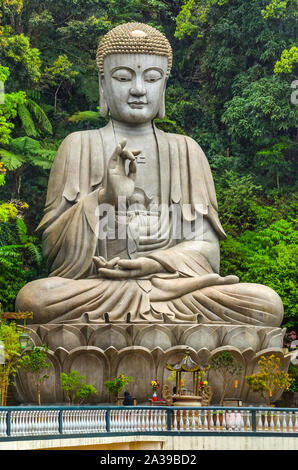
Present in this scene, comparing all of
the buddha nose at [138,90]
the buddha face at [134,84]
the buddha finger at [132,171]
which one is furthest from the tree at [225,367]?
the buddha nose at [138,90]

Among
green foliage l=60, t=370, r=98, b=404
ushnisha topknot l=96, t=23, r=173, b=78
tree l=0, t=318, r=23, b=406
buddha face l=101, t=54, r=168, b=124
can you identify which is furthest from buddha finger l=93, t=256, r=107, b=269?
ushnisha topknot l=96, t=23, r=173, b=78

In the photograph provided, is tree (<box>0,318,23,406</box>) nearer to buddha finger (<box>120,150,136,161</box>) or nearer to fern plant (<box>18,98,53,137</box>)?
buddha finger (<box>120,150,136,161</box>)

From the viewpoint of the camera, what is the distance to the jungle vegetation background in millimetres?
24562

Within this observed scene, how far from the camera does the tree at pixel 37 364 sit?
16.9 meters

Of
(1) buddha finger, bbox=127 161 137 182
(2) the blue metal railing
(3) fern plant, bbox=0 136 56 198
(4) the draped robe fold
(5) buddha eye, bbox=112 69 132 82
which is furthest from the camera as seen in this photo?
(3) fern plant, bbox=0 136 56 198

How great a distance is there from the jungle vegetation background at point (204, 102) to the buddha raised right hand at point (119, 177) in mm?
5693

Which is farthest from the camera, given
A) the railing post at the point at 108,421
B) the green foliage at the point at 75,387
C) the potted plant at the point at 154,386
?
the potted plant at the point at 154,386

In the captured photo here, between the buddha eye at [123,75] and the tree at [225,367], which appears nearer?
the tree at [225,367]

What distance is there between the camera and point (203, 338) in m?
17.6

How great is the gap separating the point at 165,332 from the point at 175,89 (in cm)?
1110

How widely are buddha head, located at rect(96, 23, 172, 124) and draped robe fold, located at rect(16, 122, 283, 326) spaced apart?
514mm

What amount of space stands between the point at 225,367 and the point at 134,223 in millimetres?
2887

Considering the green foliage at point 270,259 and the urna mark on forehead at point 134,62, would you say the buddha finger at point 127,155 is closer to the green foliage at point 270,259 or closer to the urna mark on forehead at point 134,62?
the urna mark on forehead at point 134,62
